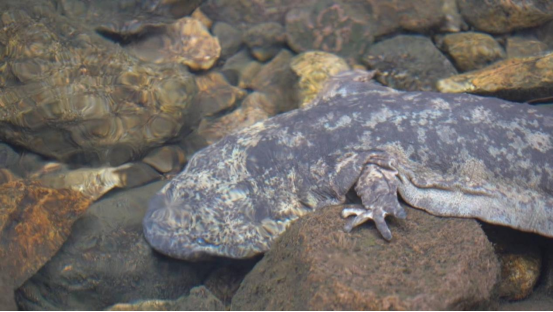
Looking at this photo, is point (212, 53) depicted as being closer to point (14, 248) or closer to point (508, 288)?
point (14, 248)

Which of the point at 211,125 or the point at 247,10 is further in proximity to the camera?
the point at 247,10

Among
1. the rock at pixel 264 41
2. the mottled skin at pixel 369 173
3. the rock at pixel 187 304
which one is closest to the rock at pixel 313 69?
the rock at pixel 264 41

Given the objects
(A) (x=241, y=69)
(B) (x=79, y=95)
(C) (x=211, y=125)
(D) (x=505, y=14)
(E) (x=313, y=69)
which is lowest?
(C) (x=211, y=125)

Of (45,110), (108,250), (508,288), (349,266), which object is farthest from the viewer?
(45,110)

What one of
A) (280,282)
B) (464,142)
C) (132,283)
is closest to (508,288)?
(464,142)

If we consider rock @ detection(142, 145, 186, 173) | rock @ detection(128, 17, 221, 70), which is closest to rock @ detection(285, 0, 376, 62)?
rock @ detection(128, 17, 221, 70)

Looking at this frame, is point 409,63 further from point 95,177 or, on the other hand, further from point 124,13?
point 95,177

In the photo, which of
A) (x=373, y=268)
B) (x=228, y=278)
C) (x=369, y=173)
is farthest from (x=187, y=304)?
(x=369, y=173)

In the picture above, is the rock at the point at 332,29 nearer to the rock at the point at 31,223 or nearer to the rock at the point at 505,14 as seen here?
the rock at the point at 505,14
